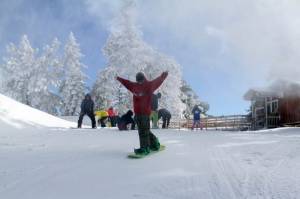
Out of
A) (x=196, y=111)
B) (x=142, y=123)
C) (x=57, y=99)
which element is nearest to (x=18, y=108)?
(x=196, y=111)

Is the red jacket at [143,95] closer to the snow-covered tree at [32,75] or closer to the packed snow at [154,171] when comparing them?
the packed snow at [154,171]

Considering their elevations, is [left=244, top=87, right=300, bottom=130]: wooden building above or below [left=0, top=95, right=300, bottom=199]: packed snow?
above

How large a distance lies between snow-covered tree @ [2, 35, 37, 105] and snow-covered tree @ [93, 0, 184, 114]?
759 inches

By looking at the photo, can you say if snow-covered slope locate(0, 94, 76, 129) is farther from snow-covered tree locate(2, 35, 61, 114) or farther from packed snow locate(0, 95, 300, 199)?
snow-covered tree locate(2, 35, 61, 114)

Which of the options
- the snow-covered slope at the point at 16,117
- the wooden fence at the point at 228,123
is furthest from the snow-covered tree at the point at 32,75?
the snow-covered slope at the point at 16,117

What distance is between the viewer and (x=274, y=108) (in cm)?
3488

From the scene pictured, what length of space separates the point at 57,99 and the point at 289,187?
51926mm

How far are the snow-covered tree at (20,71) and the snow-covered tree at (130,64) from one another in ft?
63.3

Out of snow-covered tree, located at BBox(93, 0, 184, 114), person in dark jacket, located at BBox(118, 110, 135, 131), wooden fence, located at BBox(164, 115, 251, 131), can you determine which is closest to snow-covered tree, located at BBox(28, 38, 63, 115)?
snow-covered tree, located at BBox(93, 0, 184, 114)

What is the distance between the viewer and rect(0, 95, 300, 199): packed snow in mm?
5035

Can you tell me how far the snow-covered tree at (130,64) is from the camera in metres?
39.1

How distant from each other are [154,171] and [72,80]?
48.4m

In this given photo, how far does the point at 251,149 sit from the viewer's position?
8445mm

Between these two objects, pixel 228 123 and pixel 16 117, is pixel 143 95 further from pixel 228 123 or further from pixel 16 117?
pixel 228 123
